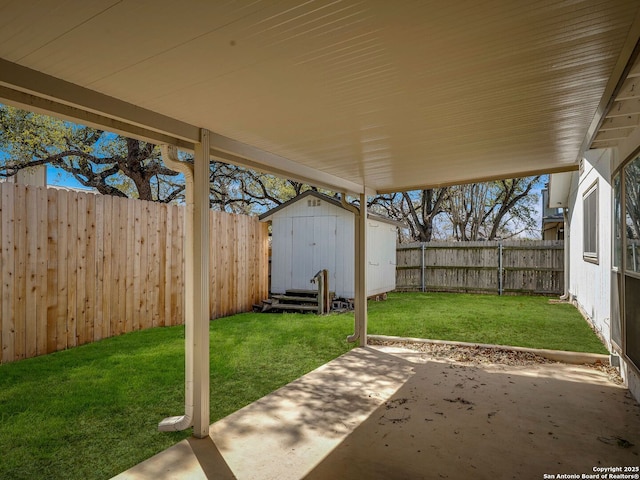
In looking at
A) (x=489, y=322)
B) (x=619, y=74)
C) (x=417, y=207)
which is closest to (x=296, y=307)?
(x=489, y=322)

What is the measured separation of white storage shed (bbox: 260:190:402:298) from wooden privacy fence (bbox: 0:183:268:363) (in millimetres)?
2484

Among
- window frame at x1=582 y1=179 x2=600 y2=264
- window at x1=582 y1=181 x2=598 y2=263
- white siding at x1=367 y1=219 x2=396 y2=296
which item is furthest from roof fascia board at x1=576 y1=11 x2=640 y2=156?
white siding at x1=367 y1=219 x2=396 y2=296

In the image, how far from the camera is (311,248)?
966cm

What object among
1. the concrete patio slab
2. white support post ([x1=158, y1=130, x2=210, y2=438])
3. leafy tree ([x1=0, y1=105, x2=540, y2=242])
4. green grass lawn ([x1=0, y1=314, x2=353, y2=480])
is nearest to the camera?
the concrete patio slab

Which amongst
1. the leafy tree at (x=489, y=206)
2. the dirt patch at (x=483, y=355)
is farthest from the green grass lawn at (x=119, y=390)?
the leafy tree at (x=489, y=206)

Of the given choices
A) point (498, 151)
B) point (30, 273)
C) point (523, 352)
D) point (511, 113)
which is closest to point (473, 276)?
point (523, 352)

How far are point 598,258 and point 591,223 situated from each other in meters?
1.12

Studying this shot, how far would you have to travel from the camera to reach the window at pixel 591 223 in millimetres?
5875

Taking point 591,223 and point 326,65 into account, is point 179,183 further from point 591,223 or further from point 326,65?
point 326,65

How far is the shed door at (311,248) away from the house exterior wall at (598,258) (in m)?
5.06

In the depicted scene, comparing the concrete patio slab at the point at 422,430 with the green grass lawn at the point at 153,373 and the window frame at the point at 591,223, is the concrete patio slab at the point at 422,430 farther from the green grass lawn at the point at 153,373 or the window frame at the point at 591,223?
the window frame at the point at 591,223

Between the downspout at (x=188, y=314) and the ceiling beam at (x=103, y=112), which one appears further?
the downspout at (x=188, y=314)

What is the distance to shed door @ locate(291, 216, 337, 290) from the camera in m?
9.47

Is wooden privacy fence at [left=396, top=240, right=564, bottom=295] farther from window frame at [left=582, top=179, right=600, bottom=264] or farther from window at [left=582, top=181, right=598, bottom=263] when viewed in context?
window at [left=582, top=181, right=598, bottom=263]
